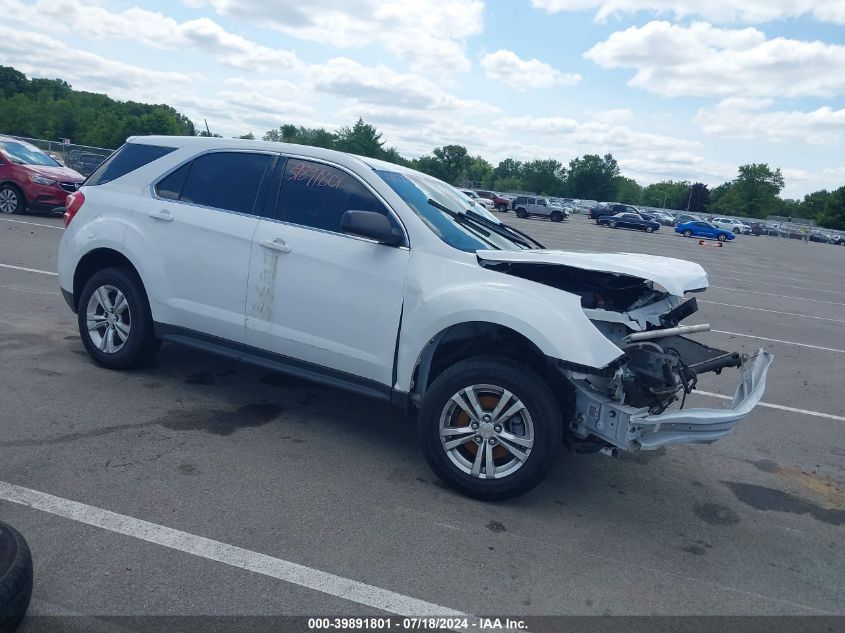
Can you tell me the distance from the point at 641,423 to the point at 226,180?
11.4ft

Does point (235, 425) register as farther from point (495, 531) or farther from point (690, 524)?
point (690, 524)

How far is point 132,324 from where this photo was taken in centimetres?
582

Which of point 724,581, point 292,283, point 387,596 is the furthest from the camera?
point 292,283

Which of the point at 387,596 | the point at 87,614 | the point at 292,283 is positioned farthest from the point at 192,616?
the point at 292,283

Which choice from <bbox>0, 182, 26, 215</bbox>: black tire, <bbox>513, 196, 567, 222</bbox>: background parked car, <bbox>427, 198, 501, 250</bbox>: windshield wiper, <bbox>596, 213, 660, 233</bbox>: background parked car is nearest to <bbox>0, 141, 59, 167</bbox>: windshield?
<bbox>0, 182, 26, 215</bbox>: black tire

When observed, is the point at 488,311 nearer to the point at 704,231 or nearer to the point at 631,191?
the point at 704,231

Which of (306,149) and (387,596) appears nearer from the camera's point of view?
(387,596)

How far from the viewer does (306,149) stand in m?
5.33

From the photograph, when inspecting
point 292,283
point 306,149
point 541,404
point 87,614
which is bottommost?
point 87,614

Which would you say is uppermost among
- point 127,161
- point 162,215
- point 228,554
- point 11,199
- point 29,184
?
point 127,161

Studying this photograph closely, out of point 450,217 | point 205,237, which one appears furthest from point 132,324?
point 450,217

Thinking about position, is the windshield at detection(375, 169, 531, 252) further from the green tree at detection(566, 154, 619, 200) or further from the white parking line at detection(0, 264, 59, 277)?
the green tree at detection(566, 154, 619, 200)

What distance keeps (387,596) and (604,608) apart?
101 centimetres

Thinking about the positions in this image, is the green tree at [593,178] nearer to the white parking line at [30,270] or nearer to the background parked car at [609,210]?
the background parked car at [609,210]
